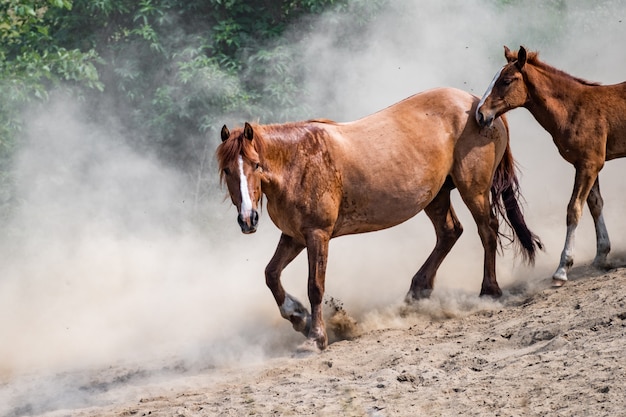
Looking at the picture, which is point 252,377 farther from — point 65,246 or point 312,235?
point 65,246

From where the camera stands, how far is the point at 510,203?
29.5ft

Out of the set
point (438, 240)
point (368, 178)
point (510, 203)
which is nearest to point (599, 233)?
point (510, 203)

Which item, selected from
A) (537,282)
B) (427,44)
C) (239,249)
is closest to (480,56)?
(427,44)

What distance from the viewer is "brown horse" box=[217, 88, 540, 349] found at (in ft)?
25.2

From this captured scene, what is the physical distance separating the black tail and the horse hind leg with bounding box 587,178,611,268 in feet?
1.93

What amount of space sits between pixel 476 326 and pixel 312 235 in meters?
1.44

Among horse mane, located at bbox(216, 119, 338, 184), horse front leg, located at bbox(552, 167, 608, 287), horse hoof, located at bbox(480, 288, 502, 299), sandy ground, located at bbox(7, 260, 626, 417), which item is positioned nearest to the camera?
sandy ground, located at bbox(7, 260, 626, 417)

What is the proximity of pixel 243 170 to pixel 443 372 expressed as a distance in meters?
2.11

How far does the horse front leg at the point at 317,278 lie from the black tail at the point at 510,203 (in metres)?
1.88

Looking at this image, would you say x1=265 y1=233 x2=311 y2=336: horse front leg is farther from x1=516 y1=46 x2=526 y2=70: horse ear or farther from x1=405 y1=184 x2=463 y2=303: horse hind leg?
x1=516 y1=46 x2=526 y2=70: horse ear

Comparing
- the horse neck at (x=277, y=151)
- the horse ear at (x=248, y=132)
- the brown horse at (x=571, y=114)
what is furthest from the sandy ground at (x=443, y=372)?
the horse ear at (x=248, y=132)

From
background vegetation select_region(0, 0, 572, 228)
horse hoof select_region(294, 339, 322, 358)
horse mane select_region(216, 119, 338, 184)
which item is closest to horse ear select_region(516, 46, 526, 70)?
horse mane select_region(216, 119, 338, 184)

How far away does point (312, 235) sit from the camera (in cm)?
776

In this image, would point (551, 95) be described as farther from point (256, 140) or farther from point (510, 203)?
point (256, 140)
